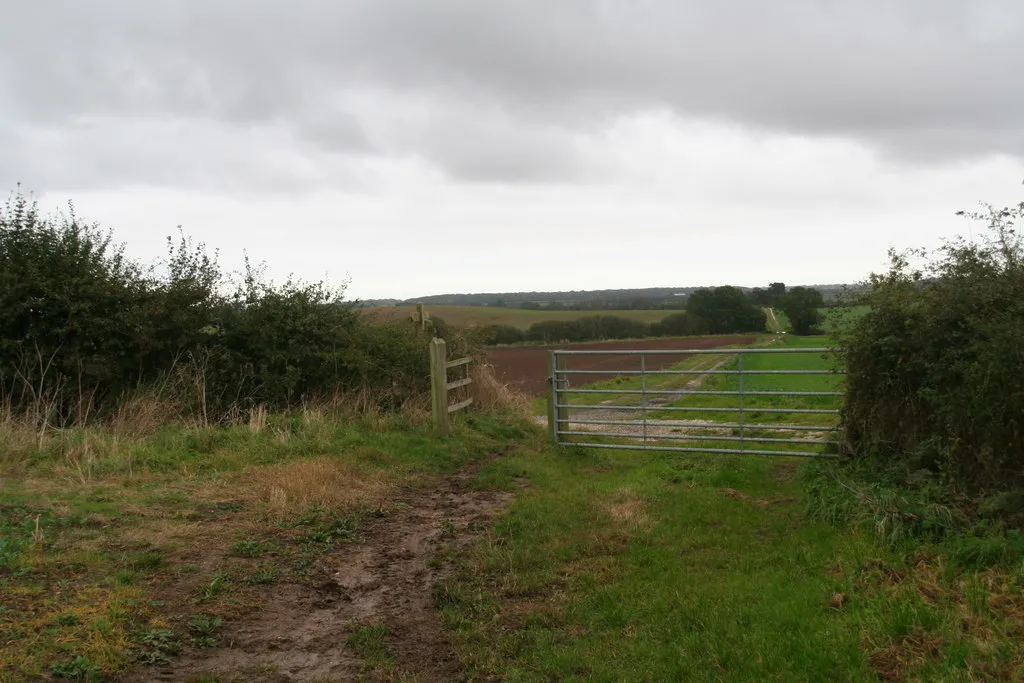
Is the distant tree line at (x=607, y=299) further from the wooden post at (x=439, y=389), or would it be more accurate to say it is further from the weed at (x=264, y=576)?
the weed at (x=264, y=576)

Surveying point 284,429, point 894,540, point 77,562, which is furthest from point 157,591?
point 284,429

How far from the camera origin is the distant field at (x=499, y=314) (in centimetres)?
1608

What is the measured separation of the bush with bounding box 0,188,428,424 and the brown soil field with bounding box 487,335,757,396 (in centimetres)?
338

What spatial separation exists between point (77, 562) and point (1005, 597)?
232 inches

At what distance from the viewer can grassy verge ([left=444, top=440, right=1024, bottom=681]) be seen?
4035 millimetres

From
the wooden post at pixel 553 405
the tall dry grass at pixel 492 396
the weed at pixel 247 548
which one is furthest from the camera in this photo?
the tall dry grass at pixel 492 396

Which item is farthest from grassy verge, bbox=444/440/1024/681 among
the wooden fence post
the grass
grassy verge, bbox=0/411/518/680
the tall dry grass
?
the wooden fence post

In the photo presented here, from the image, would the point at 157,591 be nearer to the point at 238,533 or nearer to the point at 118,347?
the point at 238,533

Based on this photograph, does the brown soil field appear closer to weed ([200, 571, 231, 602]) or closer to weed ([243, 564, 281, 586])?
weed ([243, 564, 281, 586])

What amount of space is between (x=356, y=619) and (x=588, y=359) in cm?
3922

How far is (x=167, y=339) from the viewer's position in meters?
13.2

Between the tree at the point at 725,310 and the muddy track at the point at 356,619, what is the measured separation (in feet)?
147

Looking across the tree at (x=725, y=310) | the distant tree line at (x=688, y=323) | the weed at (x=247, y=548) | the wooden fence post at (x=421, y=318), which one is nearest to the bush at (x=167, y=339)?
the wooden fence post at (x=421, y=318)

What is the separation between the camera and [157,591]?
206 inches
